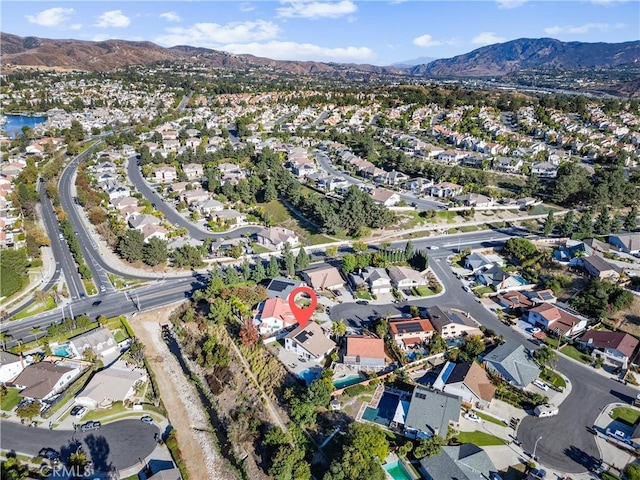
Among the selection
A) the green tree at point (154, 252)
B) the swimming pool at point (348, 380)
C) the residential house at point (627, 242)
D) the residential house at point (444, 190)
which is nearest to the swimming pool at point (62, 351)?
the green tree at point (154, 252)

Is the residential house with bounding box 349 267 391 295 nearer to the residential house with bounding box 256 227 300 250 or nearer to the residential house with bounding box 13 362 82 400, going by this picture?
the residential house with bounding box 256 227 300 250

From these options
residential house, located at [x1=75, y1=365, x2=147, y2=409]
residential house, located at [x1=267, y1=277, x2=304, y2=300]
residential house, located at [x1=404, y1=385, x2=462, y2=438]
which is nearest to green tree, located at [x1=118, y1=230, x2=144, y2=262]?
residential house, located at [x1=267, y1=277, x2=304, y2=300]

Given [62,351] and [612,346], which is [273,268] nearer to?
[62,351]

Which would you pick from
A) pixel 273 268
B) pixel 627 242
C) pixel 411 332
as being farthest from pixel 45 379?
pixel 627 242

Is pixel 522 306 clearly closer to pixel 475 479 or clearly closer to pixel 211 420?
pixel 475 479

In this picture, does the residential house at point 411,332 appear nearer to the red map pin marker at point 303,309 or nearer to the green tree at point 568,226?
the red map pin marker at point 303,309

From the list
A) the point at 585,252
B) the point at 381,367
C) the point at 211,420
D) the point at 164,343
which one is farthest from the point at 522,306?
the point at 164,343
